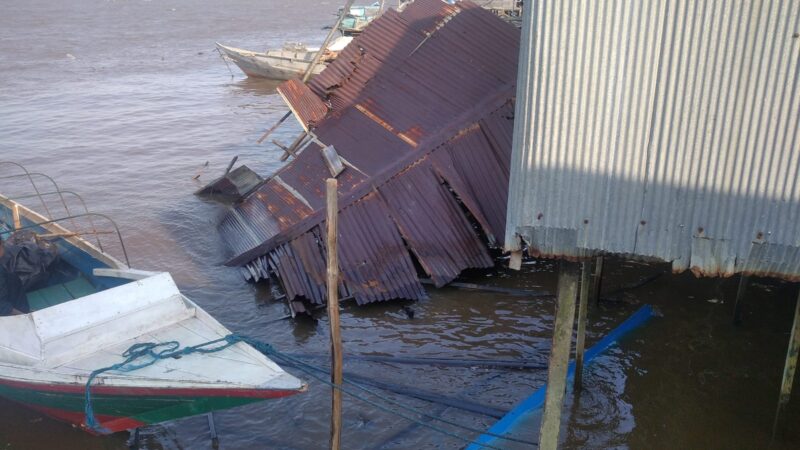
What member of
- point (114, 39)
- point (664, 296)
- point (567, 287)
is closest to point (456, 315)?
point (664, 296)

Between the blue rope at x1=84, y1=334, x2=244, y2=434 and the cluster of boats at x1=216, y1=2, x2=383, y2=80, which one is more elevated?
the cluster of boats at x1=216, y1=2, x2=383, y2=80

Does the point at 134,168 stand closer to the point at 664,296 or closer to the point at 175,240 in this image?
the point at 175,240

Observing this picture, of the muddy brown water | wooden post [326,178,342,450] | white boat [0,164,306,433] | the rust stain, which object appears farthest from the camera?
the rust stain

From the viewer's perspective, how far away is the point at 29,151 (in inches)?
767

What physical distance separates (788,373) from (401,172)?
626cm

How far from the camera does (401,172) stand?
1133 centimetres

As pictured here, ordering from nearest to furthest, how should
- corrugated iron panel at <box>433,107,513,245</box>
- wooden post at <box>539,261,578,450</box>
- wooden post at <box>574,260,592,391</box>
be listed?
wooden post at <box>539,261,578,450</box>, wooden post at <box>574,260,592,391</box>, corrugated iron panel at <box>433,107,513,245</box>

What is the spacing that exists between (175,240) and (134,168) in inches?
208

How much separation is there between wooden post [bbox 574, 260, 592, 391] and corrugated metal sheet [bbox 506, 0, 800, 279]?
2.61m

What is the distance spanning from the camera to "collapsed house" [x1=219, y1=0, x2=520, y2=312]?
10.9 m

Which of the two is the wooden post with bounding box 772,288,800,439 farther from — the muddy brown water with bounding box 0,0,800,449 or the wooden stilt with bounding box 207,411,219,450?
the wooden stilt with bounding box 207,411,219,450

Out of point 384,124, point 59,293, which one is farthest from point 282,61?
point 59,293

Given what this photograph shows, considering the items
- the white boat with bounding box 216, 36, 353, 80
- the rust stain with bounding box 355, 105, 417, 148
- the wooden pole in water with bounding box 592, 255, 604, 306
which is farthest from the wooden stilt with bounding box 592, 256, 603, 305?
the white boat with bounding box 216, 36, 353, 80

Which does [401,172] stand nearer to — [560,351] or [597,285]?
[597,285]
